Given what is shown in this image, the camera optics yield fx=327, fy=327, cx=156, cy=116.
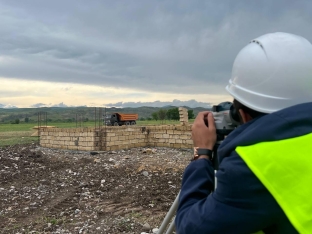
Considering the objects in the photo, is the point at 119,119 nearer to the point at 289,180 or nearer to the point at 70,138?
Result: the point at 70,138

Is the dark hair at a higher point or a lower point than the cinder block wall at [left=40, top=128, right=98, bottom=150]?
higher

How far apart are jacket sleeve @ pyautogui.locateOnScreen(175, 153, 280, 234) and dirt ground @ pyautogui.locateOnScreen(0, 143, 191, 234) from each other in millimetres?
3164

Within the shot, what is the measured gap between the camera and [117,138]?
417 inches

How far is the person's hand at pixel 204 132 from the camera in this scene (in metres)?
1.27

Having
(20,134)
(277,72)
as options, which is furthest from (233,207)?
(20,134)

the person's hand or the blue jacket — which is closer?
the blue jacket

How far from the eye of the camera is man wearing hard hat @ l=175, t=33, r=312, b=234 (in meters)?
0.91

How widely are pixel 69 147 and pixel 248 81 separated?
33.9 feet

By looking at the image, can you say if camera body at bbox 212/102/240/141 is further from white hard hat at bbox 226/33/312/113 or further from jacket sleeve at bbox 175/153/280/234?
jacket sleeve at bbox 175/153/280/234

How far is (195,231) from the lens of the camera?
105 cm

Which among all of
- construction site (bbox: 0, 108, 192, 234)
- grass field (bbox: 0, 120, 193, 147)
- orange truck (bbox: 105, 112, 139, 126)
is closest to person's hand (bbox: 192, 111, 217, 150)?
construction site (bbox: 0, 108, 192, 234)

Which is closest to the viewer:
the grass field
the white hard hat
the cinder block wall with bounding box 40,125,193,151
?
the white hard hat

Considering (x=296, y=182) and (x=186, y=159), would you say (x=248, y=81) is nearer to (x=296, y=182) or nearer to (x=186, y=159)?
(x=296, y=182)

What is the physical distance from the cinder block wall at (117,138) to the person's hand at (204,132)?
9062mm
